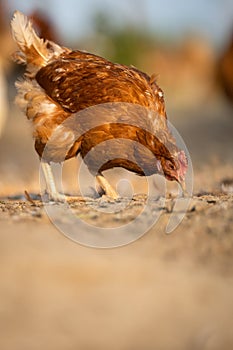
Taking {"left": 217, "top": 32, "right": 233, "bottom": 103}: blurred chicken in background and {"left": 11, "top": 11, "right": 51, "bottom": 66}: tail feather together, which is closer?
{"left": 11, "top": 11, "right": 51, "bottom": 66}: tail feather

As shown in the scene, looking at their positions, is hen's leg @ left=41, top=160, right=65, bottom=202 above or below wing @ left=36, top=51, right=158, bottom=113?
below

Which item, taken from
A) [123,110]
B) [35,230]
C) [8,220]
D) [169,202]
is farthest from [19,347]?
[123,110]

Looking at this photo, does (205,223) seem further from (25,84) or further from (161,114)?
(25,84)

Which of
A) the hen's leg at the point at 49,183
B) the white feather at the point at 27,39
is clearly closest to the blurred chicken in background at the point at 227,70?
the white feather at the point at 27,39

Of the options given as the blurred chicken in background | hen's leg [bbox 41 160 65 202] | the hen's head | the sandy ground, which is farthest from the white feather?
the blurred chicken in background

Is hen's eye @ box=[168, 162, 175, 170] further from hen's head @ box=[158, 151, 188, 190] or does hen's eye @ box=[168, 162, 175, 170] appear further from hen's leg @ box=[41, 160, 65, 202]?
hen's leg @ box=[41, 160, 65, 202]

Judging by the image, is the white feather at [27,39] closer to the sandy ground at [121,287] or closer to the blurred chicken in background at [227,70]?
the sandy ground at [121,287]

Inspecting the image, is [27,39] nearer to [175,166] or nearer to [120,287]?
[175,166]

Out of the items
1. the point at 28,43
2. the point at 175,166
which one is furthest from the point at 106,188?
the point at 28,43
